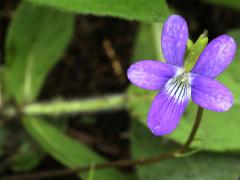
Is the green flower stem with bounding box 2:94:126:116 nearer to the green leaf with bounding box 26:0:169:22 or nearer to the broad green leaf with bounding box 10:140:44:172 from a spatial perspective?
the broad green leaf with bounding box 10:140:44:172

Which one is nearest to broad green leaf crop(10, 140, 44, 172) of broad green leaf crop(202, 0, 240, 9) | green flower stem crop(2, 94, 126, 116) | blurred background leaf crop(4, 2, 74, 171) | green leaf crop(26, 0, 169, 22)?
blurred background leaf crop(4, 2, 74, 171)

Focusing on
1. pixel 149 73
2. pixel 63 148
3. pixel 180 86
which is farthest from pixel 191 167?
pixel 149 73

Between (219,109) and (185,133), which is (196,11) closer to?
(185,133)

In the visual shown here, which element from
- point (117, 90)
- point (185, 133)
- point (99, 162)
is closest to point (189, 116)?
point (185, 133)

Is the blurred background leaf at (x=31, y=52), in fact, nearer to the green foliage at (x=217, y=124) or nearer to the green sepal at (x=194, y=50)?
the green foliage at (x=217, y=124)

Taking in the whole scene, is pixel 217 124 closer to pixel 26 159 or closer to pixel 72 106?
pixel 72 106

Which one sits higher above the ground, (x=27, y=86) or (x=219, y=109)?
(x=219, y=109)
